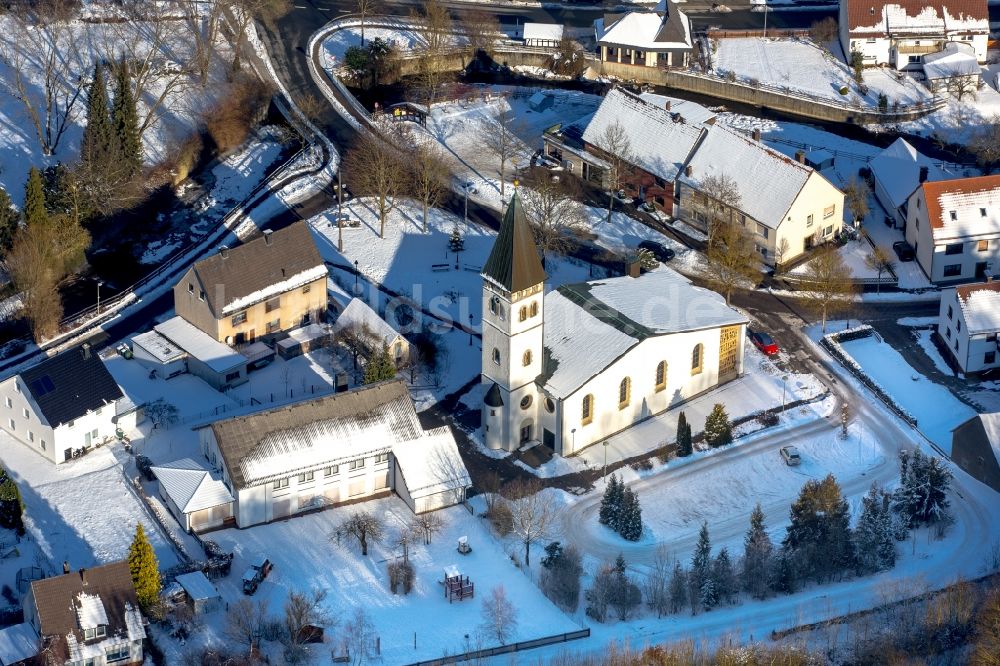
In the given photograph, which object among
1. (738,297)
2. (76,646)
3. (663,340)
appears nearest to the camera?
(76,646)

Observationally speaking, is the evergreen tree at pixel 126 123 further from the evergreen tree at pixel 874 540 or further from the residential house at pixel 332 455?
the evergreen tree at pixel 874 540

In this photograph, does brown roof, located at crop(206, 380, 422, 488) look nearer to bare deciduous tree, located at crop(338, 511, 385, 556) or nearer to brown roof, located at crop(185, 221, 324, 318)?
bare deciduous tree, located at crop(338, 511, 385, 556)

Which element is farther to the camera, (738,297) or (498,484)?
(738,297)

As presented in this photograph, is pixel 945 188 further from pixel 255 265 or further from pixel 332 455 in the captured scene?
pixel 332 455

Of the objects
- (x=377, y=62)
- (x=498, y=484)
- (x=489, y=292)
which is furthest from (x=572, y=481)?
(x=377, y=62)

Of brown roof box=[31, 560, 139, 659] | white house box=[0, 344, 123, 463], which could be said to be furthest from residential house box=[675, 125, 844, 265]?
brown roof box=[31, 560, 139, 659]

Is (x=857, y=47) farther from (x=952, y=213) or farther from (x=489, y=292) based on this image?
(x=489, y=292)

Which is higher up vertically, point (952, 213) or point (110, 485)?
point (952, 213)

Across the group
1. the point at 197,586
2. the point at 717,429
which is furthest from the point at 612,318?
the point at 197,586
